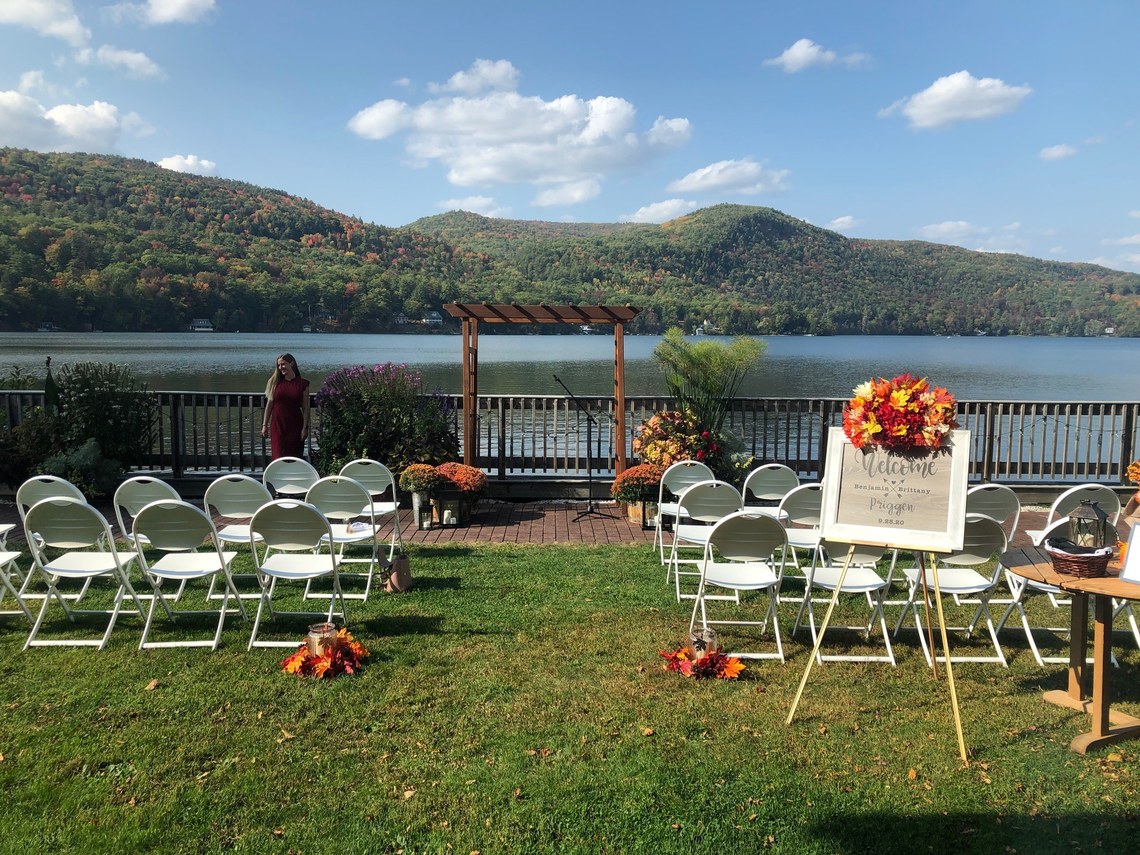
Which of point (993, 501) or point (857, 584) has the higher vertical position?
point (993, 501)

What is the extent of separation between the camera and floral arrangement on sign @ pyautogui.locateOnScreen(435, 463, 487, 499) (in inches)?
325

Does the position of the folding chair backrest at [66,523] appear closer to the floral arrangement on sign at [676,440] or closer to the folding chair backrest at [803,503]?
the folding chair backrest at [803,503]

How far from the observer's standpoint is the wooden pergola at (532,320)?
9.13 metres

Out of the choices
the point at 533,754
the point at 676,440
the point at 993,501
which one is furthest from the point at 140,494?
the point at 993,501

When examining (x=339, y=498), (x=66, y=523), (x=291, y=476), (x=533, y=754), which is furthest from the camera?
→ (x=291, y=476)

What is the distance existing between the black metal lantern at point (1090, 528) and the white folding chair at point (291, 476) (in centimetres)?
579

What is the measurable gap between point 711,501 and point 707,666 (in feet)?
6.48

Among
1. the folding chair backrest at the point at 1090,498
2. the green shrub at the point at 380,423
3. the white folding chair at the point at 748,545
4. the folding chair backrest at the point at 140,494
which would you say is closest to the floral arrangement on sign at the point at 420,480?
the green shrub at the point at 380,423

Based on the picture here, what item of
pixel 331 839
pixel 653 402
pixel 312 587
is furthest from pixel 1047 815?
pixel 653 402

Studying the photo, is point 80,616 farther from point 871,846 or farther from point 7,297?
point 7,297

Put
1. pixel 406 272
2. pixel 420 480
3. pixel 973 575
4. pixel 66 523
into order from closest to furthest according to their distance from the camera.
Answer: pixel 66 523
pixel 973 575
pixel 420 480
pixel 406 272

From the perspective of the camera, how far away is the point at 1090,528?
3.64 metres

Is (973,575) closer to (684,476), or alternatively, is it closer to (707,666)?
(707,666)

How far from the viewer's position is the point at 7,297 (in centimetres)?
4338
